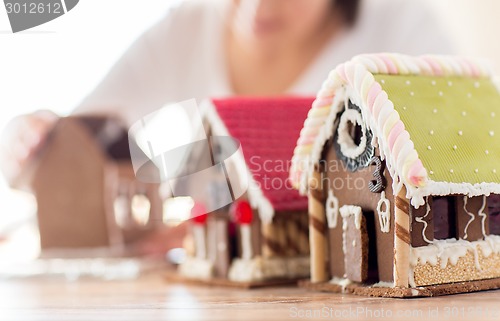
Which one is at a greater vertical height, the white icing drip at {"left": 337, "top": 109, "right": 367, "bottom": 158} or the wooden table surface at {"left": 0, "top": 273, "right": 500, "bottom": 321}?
the white icing drip at {"left": 337, "top": 109, "right": 367, "bottom": 158}

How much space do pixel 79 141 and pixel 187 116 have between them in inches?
12.6

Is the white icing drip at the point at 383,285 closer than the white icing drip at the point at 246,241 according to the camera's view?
Yes

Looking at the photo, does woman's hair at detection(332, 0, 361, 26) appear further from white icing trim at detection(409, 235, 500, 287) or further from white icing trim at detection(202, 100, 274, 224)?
white icing trim at detection(409, 235, 500, 287)

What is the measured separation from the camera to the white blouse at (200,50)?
244 cm

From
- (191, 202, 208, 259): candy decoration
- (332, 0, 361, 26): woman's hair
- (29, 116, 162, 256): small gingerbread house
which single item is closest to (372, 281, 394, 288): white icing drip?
(191, 202, 208, 259): candy decoration

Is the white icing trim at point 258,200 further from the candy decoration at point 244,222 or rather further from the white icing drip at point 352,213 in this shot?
the white icing drip at point 352,213

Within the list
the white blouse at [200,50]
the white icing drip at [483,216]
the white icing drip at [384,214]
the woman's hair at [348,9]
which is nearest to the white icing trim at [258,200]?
the white icing drip at [384,214]

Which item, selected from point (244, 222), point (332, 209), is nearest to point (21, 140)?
point (244, 222)

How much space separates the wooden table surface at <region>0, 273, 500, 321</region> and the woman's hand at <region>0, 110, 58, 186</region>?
22.2 inches

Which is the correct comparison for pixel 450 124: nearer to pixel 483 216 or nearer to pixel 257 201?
pixel 483 216

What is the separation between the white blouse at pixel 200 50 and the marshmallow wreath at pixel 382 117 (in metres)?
0.96

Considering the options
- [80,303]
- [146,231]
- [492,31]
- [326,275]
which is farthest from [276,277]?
[492,31]

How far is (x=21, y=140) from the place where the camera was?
2.18m

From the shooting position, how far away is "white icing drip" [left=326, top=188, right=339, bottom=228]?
1442 millimetres
